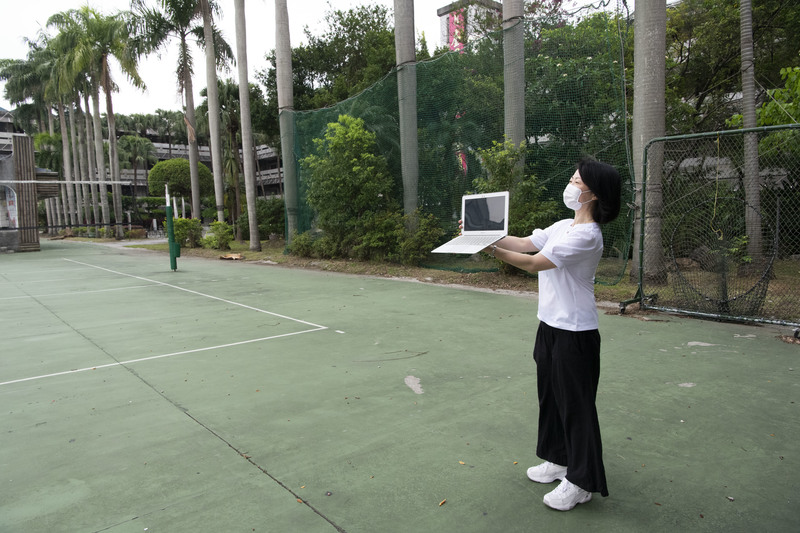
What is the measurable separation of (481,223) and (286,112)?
15173 millimetres

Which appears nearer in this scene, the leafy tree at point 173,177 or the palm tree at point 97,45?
the palm tree at point 97,45

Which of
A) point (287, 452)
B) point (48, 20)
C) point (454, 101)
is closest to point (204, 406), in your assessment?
point (287, 452)

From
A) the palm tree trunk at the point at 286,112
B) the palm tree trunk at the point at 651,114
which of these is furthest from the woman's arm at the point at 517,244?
the palm tree trunk at the point at 286,112

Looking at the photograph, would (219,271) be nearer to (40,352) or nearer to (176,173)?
(40,352)

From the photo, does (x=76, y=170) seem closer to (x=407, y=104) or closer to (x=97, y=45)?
(x=97, y=45)

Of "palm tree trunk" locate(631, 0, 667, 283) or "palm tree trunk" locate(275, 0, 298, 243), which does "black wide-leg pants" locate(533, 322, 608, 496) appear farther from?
"palm tree trunk" locate(275, 0, 298, 243)

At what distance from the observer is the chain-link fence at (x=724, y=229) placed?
6.42 meters

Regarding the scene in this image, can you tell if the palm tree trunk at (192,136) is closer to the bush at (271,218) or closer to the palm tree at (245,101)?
the bush at (271,218)

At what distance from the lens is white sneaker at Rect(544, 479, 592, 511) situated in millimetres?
2477

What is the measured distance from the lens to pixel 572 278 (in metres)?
2.46

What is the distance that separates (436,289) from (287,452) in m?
6.48

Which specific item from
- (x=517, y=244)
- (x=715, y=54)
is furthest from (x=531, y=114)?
(x=517, y=244)

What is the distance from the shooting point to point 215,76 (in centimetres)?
2191

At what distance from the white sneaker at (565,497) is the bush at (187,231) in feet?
71.0
